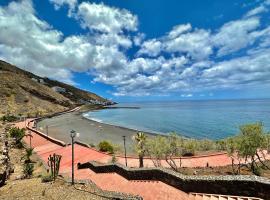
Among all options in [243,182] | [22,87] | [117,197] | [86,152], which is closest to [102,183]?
[117,197]

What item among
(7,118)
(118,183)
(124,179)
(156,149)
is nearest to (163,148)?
(156,149)

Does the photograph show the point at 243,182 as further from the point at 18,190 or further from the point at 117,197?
the point at 18,190

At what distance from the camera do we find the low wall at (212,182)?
32.6 ft

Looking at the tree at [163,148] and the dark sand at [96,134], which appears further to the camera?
the dark sand at [96,134]

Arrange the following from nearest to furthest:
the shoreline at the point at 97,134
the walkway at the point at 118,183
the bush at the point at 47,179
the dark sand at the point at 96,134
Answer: the walkway at the point at 118,183 < the bush at the point at 47,179 < the shoreline at the point at 97,134 < the dark sand at the point at 96,134

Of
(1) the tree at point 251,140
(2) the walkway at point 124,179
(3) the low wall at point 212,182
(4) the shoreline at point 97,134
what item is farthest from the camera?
(4) the shoreline at point 97,134

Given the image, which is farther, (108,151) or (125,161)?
(108,151)

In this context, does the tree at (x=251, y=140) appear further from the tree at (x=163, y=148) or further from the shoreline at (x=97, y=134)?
→ the shoreline at (x=97, y=134)

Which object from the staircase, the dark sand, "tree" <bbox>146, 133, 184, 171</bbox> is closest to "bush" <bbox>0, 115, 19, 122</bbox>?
the dark sand

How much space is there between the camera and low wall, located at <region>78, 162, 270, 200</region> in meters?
9.95

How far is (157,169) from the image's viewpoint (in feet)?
46.6

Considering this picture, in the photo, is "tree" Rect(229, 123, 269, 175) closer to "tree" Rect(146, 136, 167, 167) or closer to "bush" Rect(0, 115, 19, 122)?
"tree" Rect(146, 136, 167, 167)

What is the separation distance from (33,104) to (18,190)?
100396 mm

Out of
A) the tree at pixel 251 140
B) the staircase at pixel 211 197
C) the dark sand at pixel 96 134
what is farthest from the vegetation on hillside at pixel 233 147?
the dark sand at pixel 96 134
